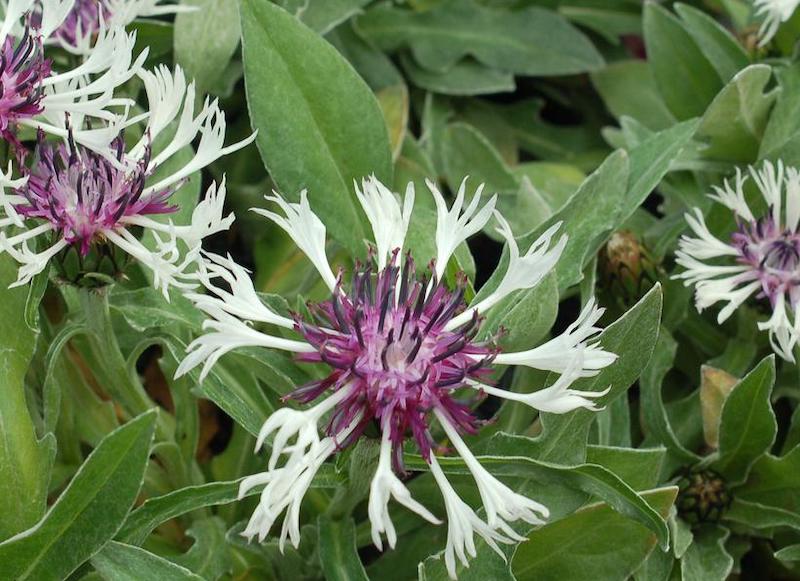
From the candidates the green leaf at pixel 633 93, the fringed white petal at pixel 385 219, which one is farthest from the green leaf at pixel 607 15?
the fringed white petal at pixel 385 219

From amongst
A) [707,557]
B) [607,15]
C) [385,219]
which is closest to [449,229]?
[385,219]

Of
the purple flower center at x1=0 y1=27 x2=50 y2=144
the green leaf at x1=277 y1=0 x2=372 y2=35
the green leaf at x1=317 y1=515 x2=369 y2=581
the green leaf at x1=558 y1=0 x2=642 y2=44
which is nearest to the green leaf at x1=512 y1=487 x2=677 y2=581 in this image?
the green leaf at x1=317 y1=515 x2=369 y2=581

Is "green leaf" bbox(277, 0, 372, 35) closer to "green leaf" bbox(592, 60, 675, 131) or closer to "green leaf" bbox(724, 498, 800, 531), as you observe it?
"green leaf" bbox(592, 60, 675, 131)

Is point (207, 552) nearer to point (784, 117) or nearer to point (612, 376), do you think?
point (612, 376)

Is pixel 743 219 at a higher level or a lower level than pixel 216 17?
lower

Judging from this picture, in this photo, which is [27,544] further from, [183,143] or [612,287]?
[612,287]

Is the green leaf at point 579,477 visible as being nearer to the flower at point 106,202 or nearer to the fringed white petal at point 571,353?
the fringed white petal at point 571,353

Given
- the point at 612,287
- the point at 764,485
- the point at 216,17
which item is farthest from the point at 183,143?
the point at 764,485
